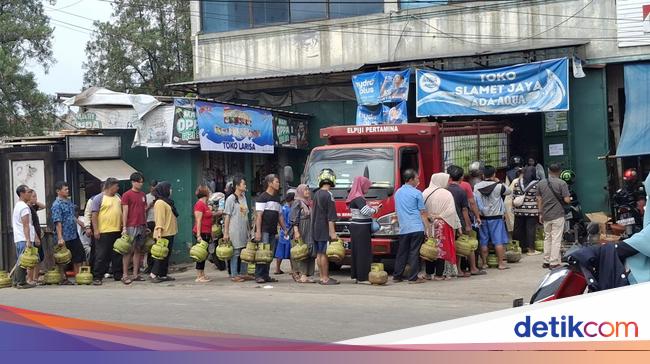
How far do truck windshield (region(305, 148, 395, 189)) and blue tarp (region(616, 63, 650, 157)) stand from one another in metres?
6.54

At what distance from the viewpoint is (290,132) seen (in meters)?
20.5

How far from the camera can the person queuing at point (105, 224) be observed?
13617mm

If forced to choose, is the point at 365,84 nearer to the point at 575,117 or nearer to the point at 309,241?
the point at 575,117

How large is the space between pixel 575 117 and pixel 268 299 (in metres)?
10.9

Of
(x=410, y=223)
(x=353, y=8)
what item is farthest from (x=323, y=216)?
(x=353, y=8)

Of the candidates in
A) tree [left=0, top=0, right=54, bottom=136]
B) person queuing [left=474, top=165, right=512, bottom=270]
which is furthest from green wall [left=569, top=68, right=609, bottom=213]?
tree [left=0, top=0, right=54, bottom=136]

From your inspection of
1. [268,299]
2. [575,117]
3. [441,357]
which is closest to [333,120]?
[575,117]

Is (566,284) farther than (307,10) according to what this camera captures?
No

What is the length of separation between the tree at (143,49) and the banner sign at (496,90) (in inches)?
691

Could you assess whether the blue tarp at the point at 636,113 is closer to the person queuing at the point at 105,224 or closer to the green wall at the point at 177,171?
the green wall at the point at 177,171

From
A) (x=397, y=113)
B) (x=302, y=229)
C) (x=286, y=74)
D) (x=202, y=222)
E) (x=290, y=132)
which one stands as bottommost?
(x=302, y=229)

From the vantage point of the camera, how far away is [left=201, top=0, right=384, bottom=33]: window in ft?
70.0

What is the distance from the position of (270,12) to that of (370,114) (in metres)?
5.08

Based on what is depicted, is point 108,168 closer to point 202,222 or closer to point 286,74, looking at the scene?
point 202,222
